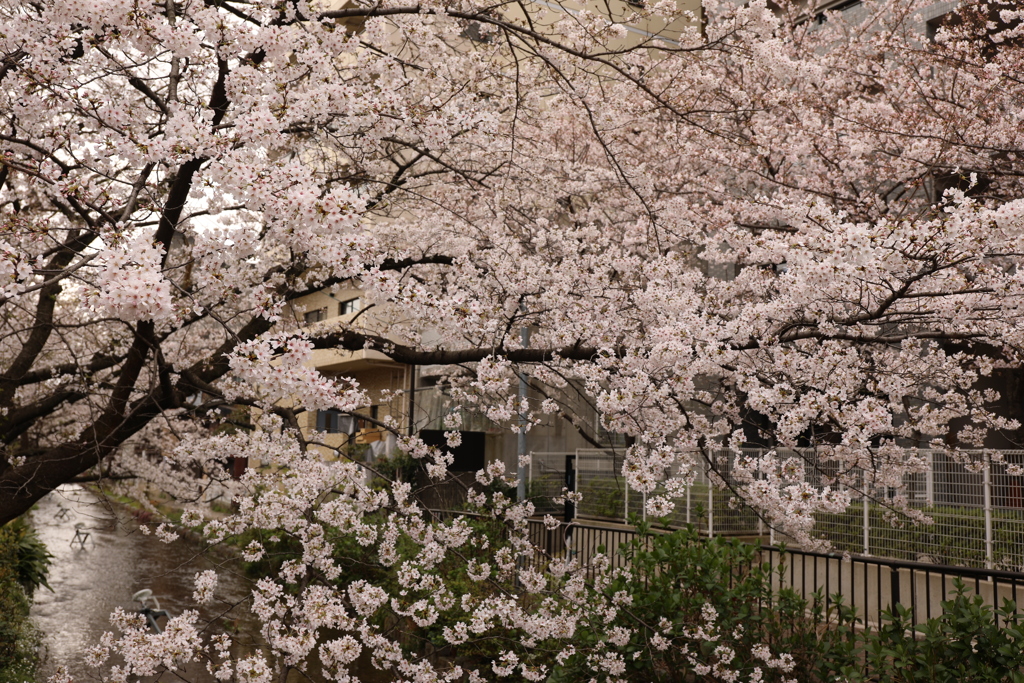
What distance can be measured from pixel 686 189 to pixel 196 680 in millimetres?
10164

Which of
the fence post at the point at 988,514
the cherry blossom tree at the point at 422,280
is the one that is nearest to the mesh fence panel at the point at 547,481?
the cherry blossom tree at the point at 422,280

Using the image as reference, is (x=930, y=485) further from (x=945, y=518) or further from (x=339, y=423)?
(x=339, y=423)

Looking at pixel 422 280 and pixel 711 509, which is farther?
pixel 711 509

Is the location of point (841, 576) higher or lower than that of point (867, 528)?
lower

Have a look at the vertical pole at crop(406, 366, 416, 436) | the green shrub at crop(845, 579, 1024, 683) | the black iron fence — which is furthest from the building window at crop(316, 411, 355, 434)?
the green shrub at crop(845, 579, 1024, 683)

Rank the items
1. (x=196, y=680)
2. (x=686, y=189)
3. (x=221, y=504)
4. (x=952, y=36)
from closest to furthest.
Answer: (x=196, y=680) < (x=952, y=36) < (x=686, y=189) < (x=221, y=504)

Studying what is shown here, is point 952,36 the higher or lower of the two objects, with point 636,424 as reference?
higher

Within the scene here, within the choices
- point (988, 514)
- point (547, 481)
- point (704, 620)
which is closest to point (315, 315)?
point (547, 481)

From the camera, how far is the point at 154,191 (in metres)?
4.82

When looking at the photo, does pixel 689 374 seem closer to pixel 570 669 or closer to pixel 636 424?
pixel 636 424

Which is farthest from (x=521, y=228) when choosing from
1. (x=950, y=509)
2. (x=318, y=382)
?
(x=950, y=509)

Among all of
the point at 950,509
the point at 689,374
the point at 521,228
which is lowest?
the point at 950,509

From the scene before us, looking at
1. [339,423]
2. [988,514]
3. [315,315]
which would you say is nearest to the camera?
[988,514]

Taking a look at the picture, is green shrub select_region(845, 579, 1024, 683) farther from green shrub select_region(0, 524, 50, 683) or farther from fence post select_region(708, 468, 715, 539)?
green shrub select_region(0, 524, 50, 683)
